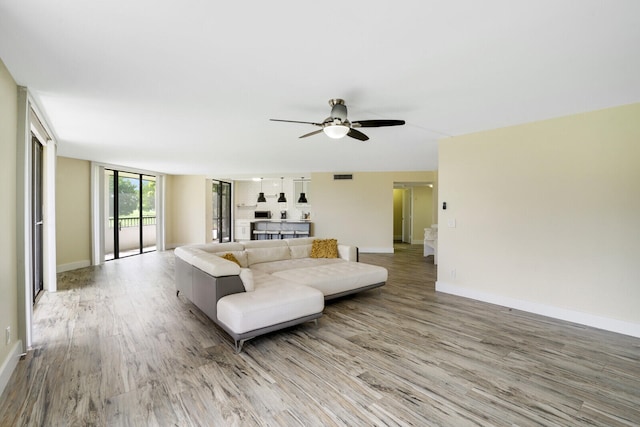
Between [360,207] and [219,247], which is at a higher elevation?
[360,207]

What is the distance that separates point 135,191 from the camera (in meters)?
8.10

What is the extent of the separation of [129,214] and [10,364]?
650 cm

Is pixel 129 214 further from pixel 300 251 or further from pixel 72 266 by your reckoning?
pixel 300 251

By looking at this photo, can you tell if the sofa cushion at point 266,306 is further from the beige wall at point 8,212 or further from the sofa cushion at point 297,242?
the sofa cushion at point 297,242

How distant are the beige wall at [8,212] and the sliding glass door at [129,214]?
17.0 feet

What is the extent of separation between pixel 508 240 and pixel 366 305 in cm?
217

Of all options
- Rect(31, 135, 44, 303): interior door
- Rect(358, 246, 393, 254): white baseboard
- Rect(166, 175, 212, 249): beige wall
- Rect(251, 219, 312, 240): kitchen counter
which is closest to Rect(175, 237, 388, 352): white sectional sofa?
Rect(31, 135, 44, 303): interior door

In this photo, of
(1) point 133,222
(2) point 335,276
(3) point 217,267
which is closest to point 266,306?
(3) point 217,267

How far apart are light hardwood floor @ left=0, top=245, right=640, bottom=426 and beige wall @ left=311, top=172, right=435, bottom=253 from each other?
196 inches

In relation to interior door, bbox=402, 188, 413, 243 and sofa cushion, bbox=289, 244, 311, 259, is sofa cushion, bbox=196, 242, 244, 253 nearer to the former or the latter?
sofa cushion, bbox=289, 244, 311, 259

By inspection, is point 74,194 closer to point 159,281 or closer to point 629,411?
point 159,281

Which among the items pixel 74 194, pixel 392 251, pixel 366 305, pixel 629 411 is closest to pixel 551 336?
pixel 629 411

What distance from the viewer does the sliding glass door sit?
7383 mm

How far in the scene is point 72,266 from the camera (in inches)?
246
